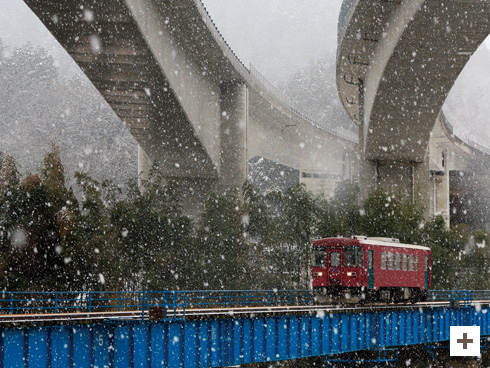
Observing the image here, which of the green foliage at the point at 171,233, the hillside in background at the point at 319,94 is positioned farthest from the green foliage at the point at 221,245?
the hillside in background at the point at 319,94

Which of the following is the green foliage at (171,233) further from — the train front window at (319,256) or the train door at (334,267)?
the train door at (334,267)

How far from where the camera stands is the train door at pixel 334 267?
26.6m

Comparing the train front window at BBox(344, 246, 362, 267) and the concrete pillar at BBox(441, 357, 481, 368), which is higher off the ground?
the train front window at BBox(344, 246, 362, 267)

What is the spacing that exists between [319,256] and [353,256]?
1.51 m

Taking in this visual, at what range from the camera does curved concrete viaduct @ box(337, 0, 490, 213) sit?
24406 millimetres

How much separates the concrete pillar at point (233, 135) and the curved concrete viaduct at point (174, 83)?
0.20ft

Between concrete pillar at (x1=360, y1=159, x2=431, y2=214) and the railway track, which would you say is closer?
the railway track

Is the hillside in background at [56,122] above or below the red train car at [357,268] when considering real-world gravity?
above

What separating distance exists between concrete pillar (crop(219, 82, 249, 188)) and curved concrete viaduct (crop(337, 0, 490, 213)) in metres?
→ 6.31

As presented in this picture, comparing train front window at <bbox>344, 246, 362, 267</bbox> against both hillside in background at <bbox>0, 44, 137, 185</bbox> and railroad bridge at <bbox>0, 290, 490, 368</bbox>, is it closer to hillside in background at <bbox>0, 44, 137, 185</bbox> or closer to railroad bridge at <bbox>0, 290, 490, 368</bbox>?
railroad bridge at <bbox>0, 290, 490, 368</bbox>

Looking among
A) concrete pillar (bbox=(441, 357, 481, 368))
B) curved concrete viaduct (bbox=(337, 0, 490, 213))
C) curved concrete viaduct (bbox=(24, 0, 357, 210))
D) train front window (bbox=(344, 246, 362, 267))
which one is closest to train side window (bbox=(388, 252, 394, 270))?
train front window (bbox=(344, 246, 362, 267))

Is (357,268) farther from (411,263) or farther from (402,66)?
(402,66)

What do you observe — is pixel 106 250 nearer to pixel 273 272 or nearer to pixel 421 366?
pixel 273 272

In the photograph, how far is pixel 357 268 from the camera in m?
26.3
